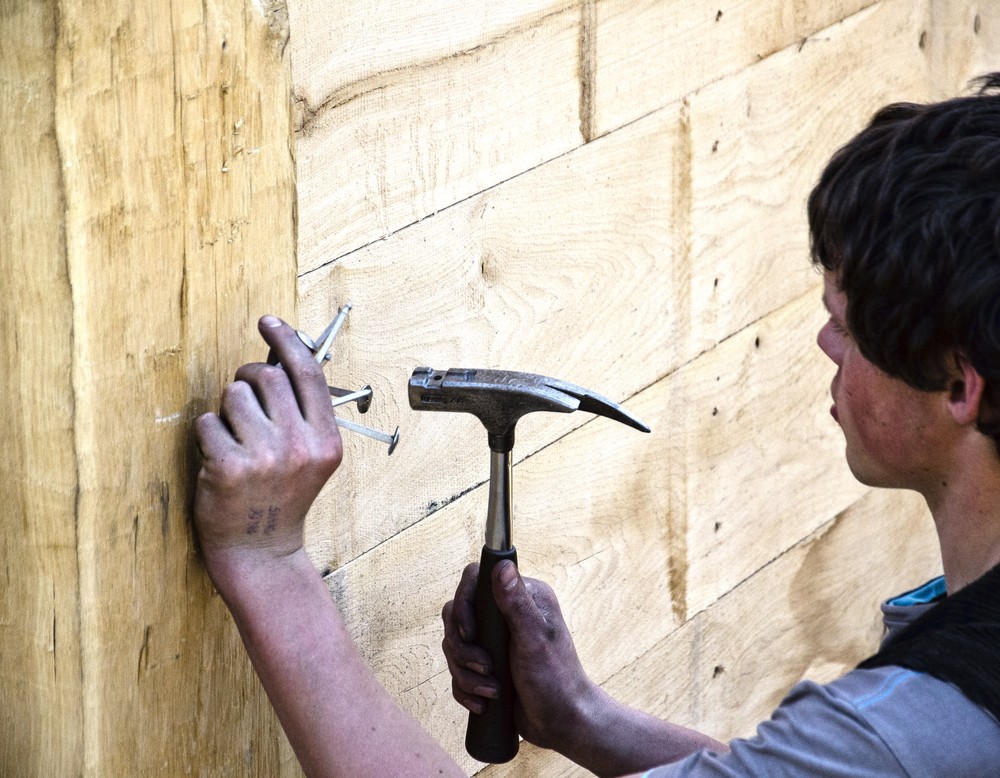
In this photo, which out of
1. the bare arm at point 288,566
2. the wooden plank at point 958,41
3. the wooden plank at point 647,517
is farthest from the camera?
the wooden plank at point 958,41

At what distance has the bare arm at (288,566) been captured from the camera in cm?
125

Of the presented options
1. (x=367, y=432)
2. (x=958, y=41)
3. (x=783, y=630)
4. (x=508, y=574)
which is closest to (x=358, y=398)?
(x=367, y=432)

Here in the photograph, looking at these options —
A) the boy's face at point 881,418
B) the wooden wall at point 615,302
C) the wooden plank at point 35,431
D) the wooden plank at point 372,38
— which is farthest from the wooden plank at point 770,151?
the wooden plank at point 35,431

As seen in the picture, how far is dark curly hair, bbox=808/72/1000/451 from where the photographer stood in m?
1.25

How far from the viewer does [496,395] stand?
1343mm

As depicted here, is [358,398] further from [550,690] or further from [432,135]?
[550,690]

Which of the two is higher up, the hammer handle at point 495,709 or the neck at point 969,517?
the neck at point 969,517

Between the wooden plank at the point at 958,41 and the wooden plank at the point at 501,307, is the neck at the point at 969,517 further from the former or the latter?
the wooden plank at the point at 958,41

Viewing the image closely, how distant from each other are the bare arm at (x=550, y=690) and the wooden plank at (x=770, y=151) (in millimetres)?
648

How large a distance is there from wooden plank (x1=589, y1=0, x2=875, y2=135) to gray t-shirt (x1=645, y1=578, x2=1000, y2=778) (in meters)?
0.89

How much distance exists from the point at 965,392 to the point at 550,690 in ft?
→ 2.06

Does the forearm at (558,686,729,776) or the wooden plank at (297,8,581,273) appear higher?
the wooden plank at (297,8,581,273)

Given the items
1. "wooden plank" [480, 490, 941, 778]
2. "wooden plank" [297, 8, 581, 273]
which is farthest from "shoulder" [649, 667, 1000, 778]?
"wooden plank" [480, 490, 941, 778]

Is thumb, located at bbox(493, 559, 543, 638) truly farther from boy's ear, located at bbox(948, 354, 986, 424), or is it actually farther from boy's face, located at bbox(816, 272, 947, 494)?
boy's ear, located at bbox(948, 354, 986, 424)
